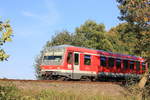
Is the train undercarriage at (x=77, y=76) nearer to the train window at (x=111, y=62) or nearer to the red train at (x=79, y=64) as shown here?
the red train at (x=79, y=64)

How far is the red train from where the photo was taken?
2119cm

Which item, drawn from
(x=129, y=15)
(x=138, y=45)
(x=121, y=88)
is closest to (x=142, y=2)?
(x=129, y=15)

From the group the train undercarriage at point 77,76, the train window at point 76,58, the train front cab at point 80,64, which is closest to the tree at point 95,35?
the train undercarriage at point 77,76

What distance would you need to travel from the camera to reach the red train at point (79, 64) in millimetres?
21188

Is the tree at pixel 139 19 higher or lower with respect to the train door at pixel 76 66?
A: higher

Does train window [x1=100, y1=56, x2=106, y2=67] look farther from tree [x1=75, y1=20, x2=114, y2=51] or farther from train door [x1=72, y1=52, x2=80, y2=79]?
tree [x1=75, y1=20, x2=114, y2=51]

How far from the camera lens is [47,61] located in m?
22.7

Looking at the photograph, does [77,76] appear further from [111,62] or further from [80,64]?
[111,62]

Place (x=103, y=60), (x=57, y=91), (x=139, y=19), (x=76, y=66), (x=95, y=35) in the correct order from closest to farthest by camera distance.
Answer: (x=57, y=91) < (x=139, y=19) < (x=76, y=66) < (x=103, y=60) < (x=95, y=35)

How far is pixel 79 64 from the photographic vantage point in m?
21.8

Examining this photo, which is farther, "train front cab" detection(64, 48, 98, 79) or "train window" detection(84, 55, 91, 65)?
"train window" detection(84, 55, 91, 65)

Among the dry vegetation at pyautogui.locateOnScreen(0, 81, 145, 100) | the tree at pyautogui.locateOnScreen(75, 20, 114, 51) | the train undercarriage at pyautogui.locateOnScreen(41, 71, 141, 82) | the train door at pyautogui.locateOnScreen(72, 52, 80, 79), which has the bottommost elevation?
the dry vegetation at pyautogui.locateOnScreen(0, 81, 145, 100)

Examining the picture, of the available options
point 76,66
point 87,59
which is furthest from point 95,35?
point 76,66

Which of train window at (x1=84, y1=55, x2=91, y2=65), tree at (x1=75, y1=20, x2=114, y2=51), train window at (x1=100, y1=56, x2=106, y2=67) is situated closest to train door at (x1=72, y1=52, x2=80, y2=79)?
train window at (x1=84, y1=55, x2=91, y2=65)
